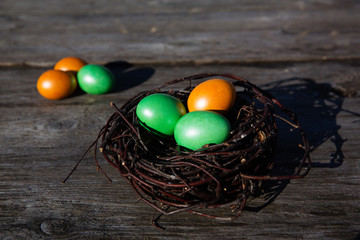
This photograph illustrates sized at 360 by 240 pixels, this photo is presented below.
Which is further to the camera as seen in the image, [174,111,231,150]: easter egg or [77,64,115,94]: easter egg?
[77,64,115,94]: easter egg

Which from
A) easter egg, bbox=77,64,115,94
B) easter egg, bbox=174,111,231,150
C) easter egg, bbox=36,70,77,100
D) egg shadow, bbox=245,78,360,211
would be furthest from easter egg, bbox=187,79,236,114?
easter egg, bbox=36,70,77,100

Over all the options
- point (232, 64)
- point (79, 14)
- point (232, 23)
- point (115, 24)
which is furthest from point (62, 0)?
point (232, 64)

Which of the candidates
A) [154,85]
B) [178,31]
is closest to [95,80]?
[154,85]

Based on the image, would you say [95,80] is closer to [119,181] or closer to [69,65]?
[69,65]

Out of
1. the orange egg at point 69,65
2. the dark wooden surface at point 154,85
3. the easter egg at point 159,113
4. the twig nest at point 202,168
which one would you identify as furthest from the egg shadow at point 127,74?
the twig nest at point 202,168

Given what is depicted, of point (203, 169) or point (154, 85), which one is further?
point (154, 85)

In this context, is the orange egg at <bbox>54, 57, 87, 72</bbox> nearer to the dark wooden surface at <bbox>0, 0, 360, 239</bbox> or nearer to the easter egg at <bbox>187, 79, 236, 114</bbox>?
the dark wooden surface at <bbox>0, 0, 360, 239</bbox>

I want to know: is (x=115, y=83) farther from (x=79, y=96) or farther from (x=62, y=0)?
(x=62, y=0)

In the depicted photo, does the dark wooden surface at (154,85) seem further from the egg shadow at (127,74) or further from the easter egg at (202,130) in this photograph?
the easter egg at (202,130)
